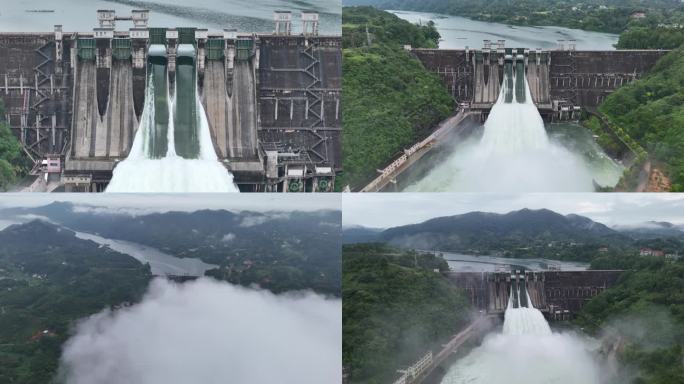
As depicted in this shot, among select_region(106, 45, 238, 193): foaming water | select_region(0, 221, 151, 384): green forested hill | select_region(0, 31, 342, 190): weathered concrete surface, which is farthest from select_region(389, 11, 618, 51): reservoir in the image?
select_region(0, 221, 151, 384): green forested hill

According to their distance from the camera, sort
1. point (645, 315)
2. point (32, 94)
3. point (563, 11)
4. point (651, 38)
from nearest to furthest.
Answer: point (645, 315) → point (32, 94) → point (651, 38) → point (563, 11)

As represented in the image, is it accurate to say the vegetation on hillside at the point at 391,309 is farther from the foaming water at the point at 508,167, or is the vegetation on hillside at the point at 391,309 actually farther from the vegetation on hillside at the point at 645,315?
the vegetation on hillside at the point at 645,315

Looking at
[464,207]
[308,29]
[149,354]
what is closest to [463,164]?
[464,207]

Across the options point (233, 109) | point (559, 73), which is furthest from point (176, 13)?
point (559, 73)

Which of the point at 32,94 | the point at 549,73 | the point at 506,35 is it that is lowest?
Result: the point at 32,94

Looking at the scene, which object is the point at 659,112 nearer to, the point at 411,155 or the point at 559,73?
the point at 559,73

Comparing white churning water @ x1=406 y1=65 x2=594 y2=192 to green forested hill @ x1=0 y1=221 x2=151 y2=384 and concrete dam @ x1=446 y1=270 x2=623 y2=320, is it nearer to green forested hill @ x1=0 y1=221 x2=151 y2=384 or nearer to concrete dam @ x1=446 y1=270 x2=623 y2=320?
concrete dam @ x1=446 y1=270 x2=623 y2=320
